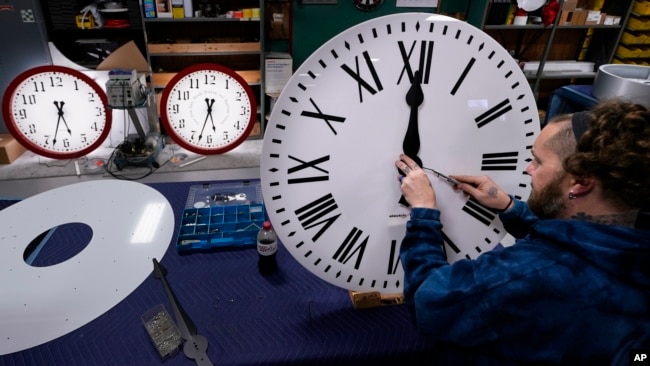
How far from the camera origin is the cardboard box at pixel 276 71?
155 inches

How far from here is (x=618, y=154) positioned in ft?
2.62

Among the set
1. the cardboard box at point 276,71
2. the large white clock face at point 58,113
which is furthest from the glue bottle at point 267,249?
the cardboard box at point 276,71

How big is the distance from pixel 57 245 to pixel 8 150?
109 inches

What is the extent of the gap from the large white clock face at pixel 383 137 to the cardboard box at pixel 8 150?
357cm

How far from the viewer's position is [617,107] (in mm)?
867

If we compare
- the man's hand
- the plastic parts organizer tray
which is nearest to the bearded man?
the man's hand

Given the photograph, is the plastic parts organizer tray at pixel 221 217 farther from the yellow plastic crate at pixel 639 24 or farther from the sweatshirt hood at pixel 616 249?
the yellow plastic crate at pixel 639 24

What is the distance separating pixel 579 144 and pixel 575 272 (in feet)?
0.93

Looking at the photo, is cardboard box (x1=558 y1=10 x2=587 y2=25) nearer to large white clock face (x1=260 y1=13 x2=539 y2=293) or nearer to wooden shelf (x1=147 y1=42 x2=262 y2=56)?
wooden shelf (x1=147 y1=42 x2=262 y2=56)

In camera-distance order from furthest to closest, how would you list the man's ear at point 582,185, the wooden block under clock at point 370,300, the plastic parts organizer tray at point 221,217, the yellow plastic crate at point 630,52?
the yellow plastic crate at point 630,52 < the plastic parts organizer tray at point 221,217 < the wooden block under clock at point 370,300 < the man's ear at point 582,185

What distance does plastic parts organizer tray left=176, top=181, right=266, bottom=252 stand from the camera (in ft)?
4.92

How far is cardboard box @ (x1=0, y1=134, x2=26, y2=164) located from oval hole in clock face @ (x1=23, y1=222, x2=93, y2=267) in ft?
8.50

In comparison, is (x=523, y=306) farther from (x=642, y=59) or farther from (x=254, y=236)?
(x=642, y=59)

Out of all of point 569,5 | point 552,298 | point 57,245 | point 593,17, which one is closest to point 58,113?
point 57,245
